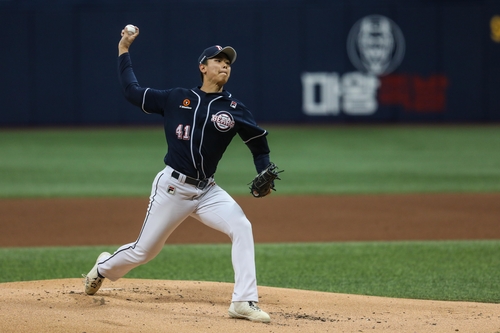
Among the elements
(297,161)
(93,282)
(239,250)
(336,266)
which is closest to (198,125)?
(239,250)

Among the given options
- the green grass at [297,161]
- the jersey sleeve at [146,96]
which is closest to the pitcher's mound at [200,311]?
the jersey sleeve at [146,96]

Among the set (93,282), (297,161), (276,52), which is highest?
(276,52)

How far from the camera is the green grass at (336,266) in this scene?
6.13 metres

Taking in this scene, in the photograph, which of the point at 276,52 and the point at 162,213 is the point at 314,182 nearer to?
the point at 162,213

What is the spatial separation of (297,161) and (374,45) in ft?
22.0

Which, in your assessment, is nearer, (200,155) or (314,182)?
(200,155)

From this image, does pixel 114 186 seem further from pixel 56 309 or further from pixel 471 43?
pixel 471 43

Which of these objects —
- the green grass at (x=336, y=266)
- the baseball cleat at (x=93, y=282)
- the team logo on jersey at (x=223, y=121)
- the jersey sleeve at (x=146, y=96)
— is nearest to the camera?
the team logo on jersey at (x=223, y=121)

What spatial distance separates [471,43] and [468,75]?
2.93 feet

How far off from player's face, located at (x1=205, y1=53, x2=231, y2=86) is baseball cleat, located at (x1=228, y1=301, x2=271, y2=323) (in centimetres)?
146

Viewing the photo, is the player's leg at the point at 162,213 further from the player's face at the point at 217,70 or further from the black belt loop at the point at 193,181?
the player's face at the point at 217,70

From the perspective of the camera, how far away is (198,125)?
16.0 feet

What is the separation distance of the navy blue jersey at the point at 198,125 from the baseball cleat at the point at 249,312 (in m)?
0.88

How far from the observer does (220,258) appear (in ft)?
24.6
